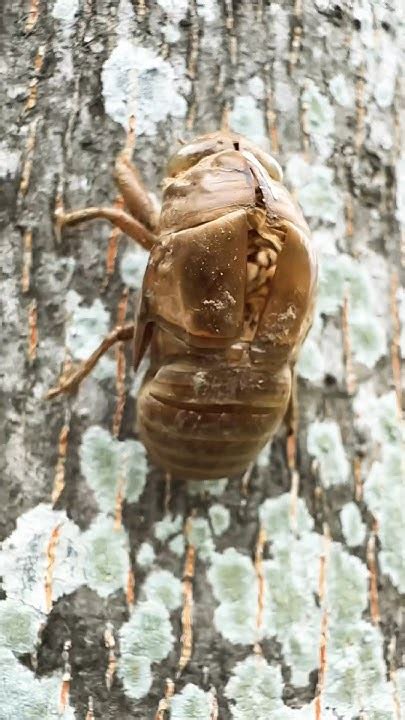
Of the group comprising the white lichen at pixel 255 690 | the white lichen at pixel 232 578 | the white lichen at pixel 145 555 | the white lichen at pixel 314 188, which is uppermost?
the white lichen at pixel 314 188

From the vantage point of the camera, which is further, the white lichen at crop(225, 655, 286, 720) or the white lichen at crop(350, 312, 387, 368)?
the white lichen at crop(350, 312, 387, 368)

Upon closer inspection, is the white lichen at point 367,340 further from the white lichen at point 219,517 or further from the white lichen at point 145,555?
the white lichen at point 145,555

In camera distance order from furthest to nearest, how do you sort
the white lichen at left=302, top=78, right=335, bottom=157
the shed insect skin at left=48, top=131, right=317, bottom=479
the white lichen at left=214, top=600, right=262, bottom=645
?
1. the white lichen at left=302, top=78, right=335, bottom=157
2. the white lichen at left=214, top=600, right=262, bottom=645
3. the shed insect skin at left=48, top=131, right=317, bottom=479

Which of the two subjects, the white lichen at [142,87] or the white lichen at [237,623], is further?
the white lichen at [142,87]

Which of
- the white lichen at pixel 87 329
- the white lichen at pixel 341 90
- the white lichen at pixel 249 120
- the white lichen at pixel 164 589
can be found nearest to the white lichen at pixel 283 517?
the white lichen at pixel 164 589

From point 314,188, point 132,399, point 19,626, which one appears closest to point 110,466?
point 132,399

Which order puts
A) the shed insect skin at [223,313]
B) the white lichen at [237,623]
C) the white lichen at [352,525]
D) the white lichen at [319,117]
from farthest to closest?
the white lichen at [319,117]
the white lichen at [352,525]
the white lichen at [237,623]
the shed insect skin at [223,313]

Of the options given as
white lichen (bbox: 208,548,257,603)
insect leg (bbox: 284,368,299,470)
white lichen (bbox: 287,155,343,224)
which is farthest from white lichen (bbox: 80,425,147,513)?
white lichen (bbox: 287,155,343,224)

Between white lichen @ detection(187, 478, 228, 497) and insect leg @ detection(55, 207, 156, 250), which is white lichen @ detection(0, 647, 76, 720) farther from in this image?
insect leg @ detection(55, 207, 156, 250)
